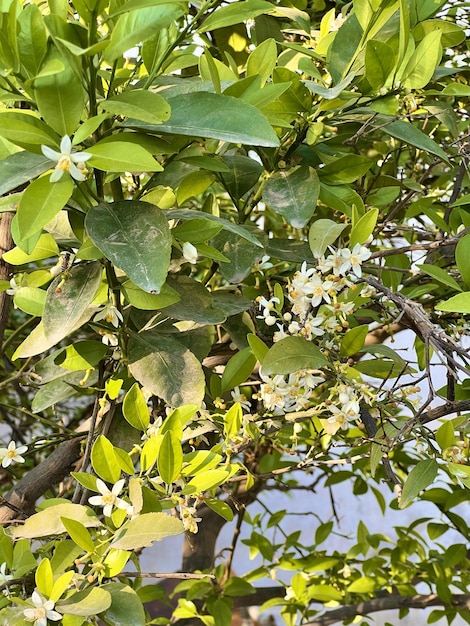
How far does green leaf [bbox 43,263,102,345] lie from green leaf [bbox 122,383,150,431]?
0.17 ft

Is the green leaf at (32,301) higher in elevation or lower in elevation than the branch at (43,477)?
higher

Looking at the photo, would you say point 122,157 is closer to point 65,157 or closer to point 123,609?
point 65,157

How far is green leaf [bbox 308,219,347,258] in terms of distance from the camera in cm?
40

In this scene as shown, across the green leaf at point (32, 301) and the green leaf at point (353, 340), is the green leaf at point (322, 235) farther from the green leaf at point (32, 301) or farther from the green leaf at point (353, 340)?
the green leaf at point (32, 301)

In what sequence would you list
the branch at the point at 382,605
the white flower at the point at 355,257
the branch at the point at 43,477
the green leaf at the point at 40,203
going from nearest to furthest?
1. the green leaf at the point at 40,203
2. the white flower at the point at 355,257
3. the branch at the point at 43,477
4. the branch at the point at 382,605

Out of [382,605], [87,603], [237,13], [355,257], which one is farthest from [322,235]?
[382,605]

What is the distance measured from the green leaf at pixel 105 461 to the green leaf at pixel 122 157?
150mm

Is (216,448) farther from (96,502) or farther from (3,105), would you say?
(3,105)

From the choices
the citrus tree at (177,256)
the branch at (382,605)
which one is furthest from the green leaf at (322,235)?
the branch at (382,605)

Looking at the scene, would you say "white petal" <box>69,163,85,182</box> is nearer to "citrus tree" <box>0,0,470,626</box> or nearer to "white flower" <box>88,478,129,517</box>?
"citrus tree" <box>0,0,470,626</box>

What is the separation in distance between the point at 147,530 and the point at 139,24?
0.77ft

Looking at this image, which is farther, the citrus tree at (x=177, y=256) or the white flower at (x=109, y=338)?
the white flower at (x=109, y=338)

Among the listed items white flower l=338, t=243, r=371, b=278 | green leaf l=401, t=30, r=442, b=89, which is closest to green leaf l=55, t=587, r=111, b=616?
white flower l=338, t=243, r=371, b=278

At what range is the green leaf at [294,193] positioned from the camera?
0.41m
